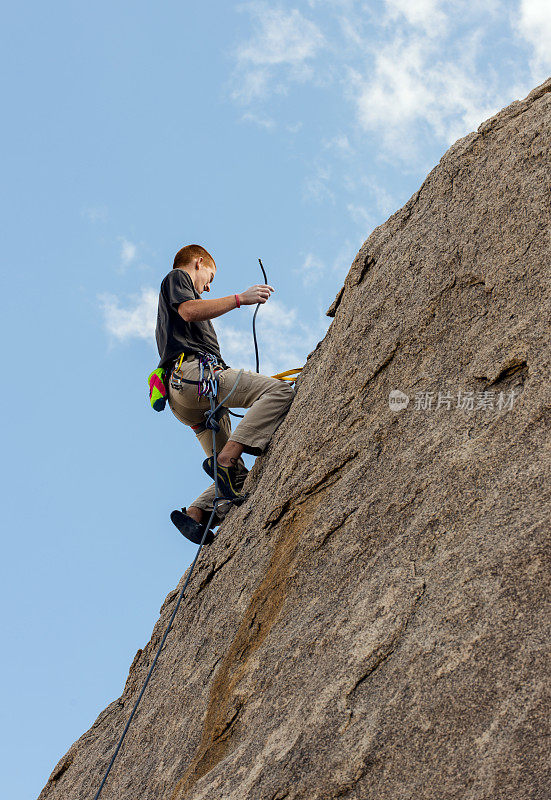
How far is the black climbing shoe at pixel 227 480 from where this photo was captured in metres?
7.27

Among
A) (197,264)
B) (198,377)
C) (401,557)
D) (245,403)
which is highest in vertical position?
(197,264)

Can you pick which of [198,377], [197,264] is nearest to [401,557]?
[198,377]

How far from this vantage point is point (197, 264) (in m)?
7.73

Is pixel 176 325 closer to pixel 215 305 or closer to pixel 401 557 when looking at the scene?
pixel 215 305

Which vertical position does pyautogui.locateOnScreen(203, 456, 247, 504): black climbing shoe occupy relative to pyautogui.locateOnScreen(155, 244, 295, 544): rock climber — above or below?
below

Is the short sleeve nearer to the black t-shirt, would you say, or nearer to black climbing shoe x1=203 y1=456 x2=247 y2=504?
the black t-shirt

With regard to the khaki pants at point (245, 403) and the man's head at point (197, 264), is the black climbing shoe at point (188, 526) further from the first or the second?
the man's head at point (197, 264)

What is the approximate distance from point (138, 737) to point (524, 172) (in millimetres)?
5647

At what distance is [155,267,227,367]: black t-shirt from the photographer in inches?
284

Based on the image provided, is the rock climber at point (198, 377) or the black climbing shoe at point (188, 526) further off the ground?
the rock climber at point (198, 377)

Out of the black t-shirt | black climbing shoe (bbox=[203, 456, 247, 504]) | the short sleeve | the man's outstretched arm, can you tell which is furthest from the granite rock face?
the short sleeve

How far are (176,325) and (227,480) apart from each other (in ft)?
5.23

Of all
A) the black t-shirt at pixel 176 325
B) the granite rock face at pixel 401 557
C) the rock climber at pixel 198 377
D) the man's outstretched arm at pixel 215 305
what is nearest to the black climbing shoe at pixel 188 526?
the rock climber at pixel 198 377

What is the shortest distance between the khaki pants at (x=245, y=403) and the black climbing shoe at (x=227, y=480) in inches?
9.1
